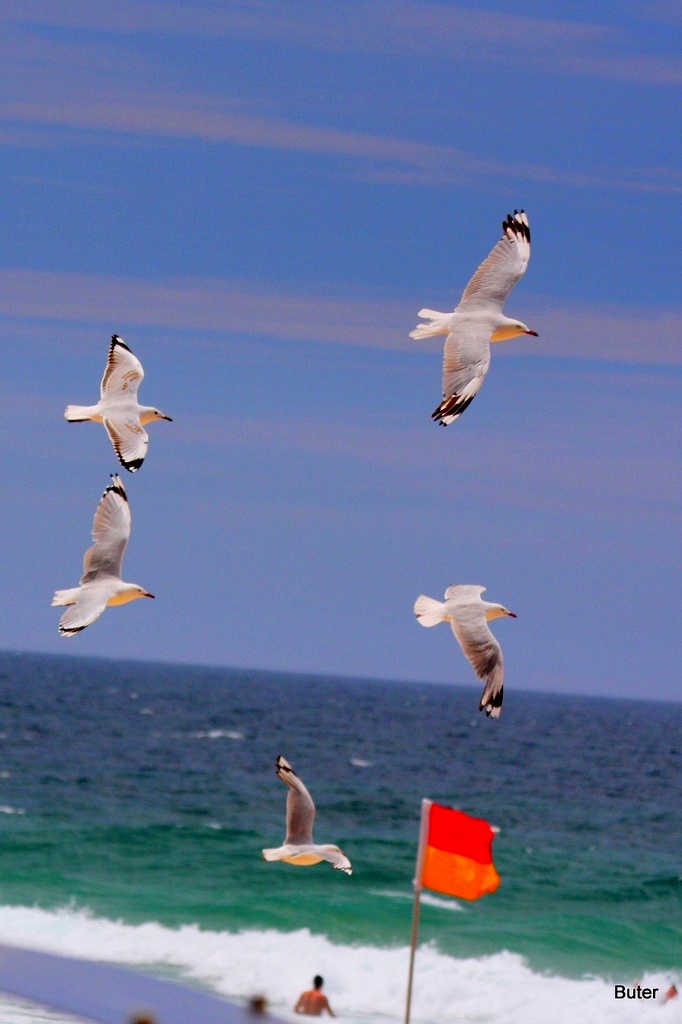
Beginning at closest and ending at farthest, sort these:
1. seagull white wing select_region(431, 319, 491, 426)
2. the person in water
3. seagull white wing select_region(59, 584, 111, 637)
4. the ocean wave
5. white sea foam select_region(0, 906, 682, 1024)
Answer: seagull white wing select_region(431, 319, 491, 426) < seagull white wing select_region(59, 584, 111, 637) < the person in water < white sea foam select_region(0, 906, 682, 1024) < the ocean wave

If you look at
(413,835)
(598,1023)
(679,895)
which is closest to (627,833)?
(413,835)

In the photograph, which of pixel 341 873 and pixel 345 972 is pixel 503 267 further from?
pixel 341 873

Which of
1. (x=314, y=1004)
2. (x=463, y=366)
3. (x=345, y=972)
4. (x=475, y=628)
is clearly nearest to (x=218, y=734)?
(x=345, y=972)

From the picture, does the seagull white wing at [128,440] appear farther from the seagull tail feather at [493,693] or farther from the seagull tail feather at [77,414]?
the seagull tail feather at [493,693]

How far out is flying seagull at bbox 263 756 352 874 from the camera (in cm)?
1684

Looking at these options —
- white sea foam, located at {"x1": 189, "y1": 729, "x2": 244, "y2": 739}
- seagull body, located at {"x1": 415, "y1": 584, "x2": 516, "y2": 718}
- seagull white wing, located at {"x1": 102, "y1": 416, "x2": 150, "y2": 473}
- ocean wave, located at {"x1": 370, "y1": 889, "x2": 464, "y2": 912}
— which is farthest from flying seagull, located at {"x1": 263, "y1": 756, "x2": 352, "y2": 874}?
white sea foam, located at {"x1": 189, "y1": 729, "x2": 244, "y2": 739}

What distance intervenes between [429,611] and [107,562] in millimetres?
3323

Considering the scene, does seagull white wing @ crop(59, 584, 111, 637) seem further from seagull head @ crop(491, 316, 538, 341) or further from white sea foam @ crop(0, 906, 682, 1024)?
white sea foam @ crop(0, 906, 682, 1024)

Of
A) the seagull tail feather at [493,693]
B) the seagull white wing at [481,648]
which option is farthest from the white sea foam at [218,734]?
the seagull tail feather at [493,693]

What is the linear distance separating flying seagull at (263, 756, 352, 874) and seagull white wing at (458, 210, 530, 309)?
15.9 ft

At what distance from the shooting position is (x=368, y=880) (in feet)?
136

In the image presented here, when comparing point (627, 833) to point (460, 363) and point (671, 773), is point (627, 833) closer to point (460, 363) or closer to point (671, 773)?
point (671, 773)

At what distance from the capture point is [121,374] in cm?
1716

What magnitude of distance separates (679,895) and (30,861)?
1557 cm
